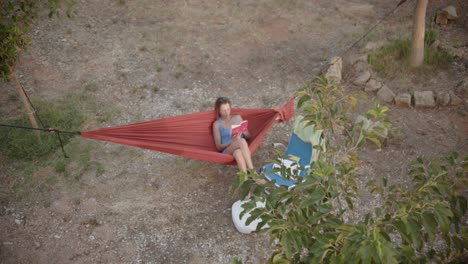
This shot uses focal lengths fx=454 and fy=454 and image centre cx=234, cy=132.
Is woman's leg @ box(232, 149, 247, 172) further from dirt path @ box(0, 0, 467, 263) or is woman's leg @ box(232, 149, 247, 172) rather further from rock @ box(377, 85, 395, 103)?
rock @ box(377, 85, 395, 103)

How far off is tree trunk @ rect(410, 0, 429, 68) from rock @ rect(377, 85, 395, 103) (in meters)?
0.57

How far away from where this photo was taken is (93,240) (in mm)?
3361

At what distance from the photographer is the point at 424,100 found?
443cm

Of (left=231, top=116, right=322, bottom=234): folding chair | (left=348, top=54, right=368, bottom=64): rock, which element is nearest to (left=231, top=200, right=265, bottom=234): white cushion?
(left=231, top=116, right=322, bottom=234): folding chair

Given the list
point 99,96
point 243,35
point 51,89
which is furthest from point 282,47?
point 51,89

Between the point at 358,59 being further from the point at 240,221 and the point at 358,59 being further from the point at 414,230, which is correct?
the point at 414,230

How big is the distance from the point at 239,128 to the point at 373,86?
167 centimetres

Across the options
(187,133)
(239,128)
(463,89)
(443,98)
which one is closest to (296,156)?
(239,128)

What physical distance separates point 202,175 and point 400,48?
2.72 m

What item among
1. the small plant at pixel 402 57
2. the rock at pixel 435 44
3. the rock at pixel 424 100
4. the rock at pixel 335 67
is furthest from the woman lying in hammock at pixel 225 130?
the rock at pixel 435 44

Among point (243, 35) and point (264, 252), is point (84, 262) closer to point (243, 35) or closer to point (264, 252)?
point (264, 252)

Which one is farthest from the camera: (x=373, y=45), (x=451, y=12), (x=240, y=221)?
(x=451, y=12)

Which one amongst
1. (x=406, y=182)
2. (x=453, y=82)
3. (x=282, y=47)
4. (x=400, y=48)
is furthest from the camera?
(x=282, y=47)

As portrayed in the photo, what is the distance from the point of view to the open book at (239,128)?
3.76 metres
